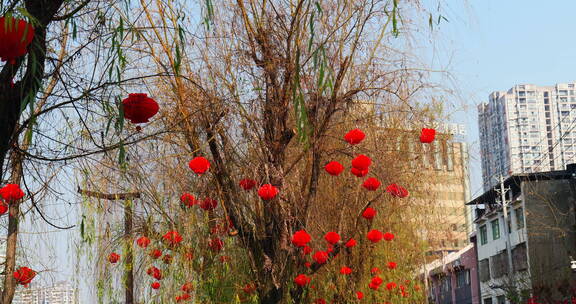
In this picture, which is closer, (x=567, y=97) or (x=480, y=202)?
(x=480, y=202)

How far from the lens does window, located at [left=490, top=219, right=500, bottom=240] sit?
31.5m

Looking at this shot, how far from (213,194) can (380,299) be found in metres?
4.37

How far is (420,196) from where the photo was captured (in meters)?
10.4

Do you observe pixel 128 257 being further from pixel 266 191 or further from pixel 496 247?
pixel 496 247

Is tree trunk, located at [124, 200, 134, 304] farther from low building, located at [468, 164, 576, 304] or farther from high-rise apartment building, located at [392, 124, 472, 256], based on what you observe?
low building, located at [468, 164, 576, 304]

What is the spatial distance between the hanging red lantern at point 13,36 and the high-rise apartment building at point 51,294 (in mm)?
3542

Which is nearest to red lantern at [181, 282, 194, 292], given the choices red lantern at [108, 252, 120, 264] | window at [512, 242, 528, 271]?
red lantern at [108, 252, 120, 264]

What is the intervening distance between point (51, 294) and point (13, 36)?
3691 mm

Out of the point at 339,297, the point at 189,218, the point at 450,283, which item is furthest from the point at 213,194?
the point at 450,283

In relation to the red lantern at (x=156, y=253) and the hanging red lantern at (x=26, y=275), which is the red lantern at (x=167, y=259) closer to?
the red lantern at (x=156, y=253)

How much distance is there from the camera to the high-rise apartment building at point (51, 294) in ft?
20.8

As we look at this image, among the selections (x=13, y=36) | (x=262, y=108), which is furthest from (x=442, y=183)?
(x=13, y=36)

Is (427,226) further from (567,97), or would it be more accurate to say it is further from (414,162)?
(567,97)

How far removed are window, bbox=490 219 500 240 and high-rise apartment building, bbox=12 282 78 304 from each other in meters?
26.5
